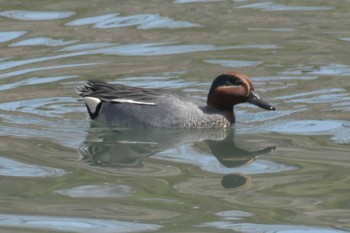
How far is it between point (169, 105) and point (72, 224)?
3563 millimetres

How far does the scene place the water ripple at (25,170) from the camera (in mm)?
9188

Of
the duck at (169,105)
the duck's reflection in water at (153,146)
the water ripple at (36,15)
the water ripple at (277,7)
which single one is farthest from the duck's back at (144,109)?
the water ripple at (277,7)

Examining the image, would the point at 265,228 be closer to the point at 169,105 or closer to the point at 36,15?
the point at 169,105

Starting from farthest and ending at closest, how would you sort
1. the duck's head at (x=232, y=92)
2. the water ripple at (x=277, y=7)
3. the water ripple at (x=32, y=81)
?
the water ripple at (x=277, y=7)
the water ripple at (x=32, y=81)
the duck's head at (x=232, y=92)

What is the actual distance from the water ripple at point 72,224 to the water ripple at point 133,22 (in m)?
7.06

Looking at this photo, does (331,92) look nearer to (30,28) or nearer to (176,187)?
(176,187)

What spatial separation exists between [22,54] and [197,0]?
3.10 meters

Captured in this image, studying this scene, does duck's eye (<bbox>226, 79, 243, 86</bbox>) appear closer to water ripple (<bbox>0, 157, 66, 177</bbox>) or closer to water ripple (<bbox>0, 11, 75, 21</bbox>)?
water ripple (<bbox>0, 157, 66, 177</bbox>)

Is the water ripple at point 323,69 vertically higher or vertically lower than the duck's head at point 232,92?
lower

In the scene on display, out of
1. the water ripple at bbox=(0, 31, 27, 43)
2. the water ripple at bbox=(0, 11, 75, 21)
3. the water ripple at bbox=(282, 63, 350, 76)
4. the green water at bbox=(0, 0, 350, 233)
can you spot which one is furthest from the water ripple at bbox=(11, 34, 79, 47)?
the water ripple at bbox=(282, 63, 350, 76)

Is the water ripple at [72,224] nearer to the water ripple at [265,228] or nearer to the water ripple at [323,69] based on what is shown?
the water ripple at [265,228]

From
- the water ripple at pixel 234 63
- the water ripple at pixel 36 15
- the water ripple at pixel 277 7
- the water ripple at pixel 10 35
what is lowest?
the water ripple at pixel 234 63

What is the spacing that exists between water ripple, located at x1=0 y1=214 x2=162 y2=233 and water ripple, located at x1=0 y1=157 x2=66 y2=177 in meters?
1.21

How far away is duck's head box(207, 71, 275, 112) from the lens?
1113cm
